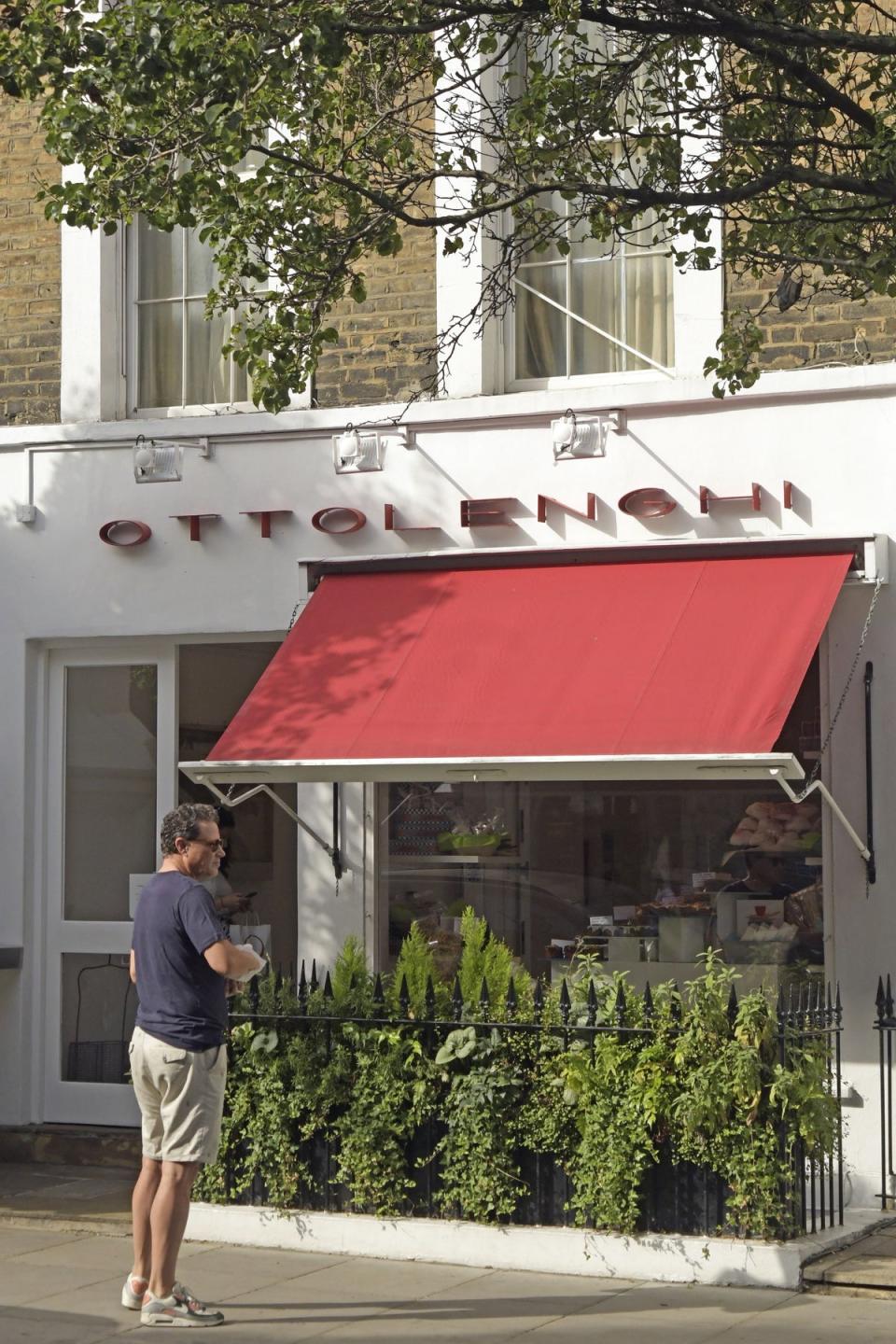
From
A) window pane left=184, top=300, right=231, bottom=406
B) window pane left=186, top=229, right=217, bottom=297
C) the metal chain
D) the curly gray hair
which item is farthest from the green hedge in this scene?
window pane left=186, top=229, right=217, bottom=297

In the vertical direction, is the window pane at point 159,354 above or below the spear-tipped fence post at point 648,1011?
above

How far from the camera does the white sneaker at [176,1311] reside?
23.8 feet

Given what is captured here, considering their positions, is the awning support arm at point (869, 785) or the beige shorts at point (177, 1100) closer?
the beige shorts at point (177, 1100)

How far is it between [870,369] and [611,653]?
78.8 inches

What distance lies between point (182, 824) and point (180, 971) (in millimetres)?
579

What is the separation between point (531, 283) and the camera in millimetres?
11133

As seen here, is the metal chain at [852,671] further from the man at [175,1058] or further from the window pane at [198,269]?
the window pane at [198,269]

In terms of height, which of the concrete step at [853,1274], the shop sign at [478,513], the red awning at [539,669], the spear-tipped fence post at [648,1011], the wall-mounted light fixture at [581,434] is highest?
the wall-mounted light fixture at [581,434]

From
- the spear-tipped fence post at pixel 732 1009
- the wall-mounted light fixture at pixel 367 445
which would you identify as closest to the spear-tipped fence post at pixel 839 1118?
the spear-tipped fence post at pixel 732 1009

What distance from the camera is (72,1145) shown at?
37.0ft

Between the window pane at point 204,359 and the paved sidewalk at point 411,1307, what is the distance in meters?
5.36

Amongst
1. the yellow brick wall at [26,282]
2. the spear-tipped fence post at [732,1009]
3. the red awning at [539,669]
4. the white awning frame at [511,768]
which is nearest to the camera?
the spear-tipped fence post at [732,1009]

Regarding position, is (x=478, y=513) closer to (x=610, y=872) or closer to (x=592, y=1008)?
(x=610, y=872)

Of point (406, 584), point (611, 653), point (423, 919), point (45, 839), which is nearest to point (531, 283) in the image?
point (406, 584)
